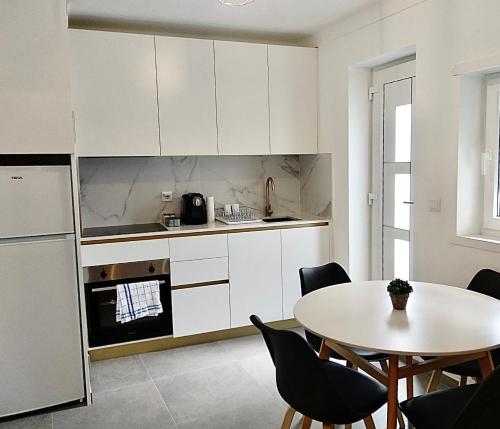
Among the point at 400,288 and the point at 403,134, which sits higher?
the point at 403,134

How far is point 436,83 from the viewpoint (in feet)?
9.41

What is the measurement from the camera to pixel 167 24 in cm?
365

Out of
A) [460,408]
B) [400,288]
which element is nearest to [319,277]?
[400,288]

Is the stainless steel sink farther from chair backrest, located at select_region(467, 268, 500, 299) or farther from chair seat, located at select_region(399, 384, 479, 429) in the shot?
chair seat, located at select_region(399, 384, 479, 429)

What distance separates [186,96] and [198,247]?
1157mm

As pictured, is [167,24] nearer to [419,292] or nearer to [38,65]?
[38,65]

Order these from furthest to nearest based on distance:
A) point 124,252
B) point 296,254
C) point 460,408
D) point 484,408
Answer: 1. point 296,254
2. point 124,252
3. point 460,408
4. point 484,408

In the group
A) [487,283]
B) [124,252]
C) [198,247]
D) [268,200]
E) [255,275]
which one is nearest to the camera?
[487,283]

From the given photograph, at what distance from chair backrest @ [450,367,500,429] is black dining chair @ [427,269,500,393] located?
78 centimetres

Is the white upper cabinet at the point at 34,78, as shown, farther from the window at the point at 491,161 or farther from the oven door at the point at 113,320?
the window at the point at 491,161

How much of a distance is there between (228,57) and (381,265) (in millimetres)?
2026

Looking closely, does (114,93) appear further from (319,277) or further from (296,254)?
(319,277)

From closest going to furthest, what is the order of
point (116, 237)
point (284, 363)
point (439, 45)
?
point (284, 363), point (439, 45), point (116, 237)

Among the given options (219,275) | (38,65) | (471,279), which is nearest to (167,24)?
(38,65)
